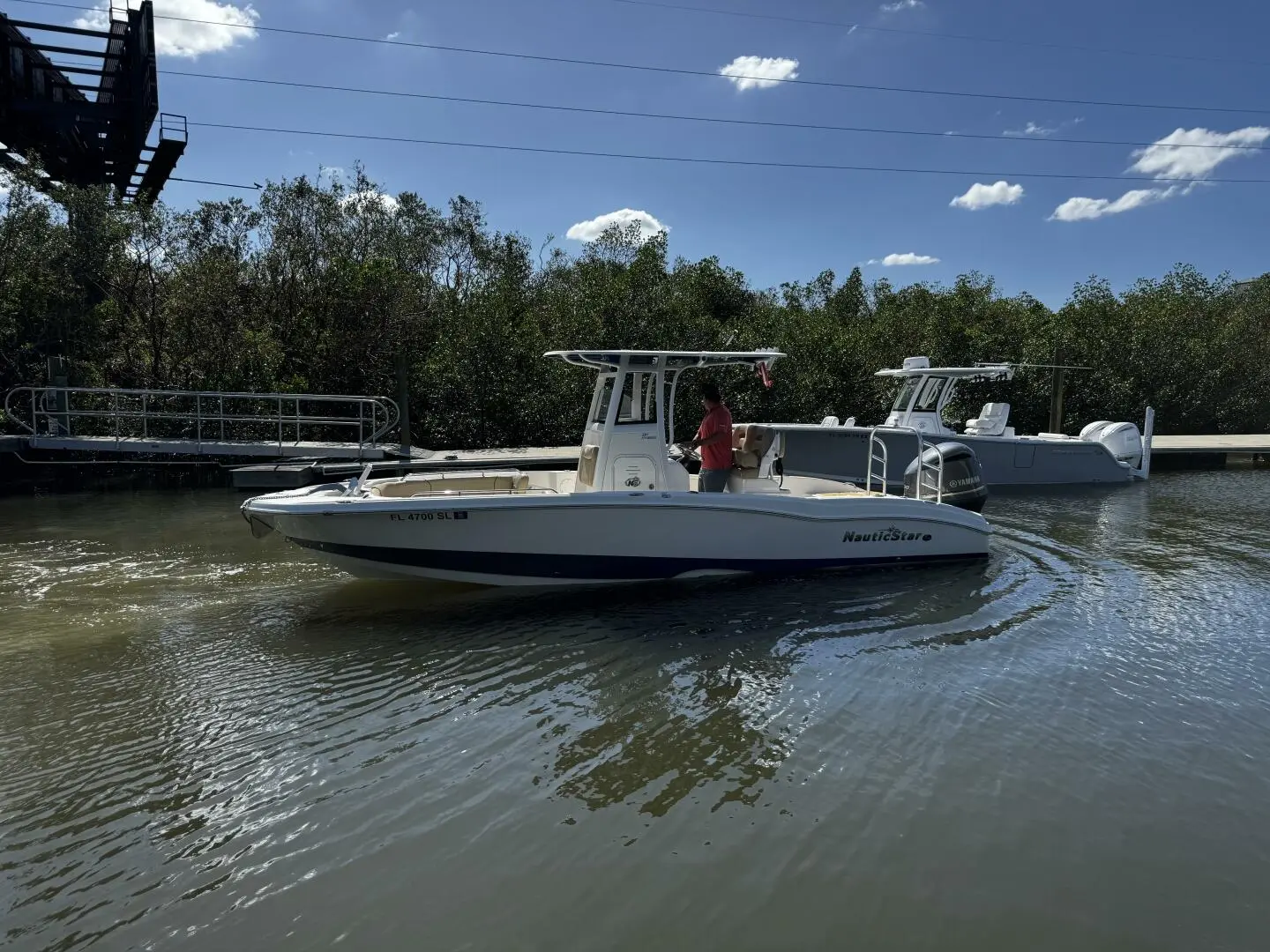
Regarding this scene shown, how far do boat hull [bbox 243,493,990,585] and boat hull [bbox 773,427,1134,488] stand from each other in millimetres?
7509

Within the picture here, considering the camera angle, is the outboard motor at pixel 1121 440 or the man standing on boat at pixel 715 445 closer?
the man standing on boat at pixel 715 445

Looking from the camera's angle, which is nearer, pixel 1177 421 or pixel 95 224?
pixel 95 224

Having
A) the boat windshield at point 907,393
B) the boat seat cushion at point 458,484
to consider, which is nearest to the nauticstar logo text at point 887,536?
the boat seat cushion at point 458,484

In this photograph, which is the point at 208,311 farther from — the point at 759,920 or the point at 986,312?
the point at 986,312

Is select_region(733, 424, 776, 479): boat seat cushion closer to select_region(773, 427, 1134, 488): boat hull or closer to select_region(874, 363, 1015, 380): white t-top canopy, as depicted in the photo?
select_region(773, 427, 1134, 488): boat hull

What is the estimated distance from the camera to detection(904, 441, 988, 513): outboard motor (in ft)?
32.9

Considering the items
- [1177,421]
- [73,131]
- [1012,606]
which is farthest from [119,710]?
[1177,421]

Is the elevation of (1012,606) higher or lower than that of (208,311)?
lower

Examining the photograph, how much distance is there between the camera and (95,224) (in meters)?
17.2

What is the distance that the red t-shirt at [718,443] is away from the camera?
27.7 feet

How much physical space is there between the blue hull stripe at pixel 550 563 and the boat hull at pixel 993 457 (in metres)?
7.90

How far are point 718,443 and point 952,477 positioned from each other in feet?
12.0

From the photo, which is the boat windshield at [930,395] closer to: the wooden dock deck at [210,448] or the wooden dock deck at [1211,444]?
the wooden dock deck at [1211,444]

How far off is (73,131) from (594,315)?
13780mm
